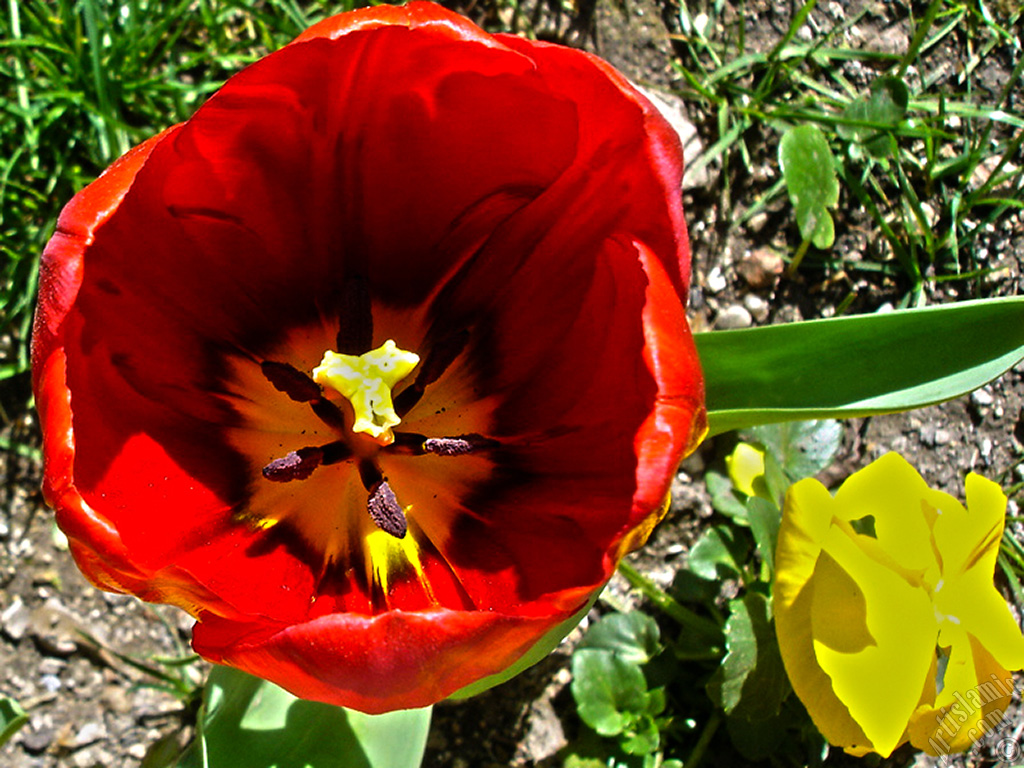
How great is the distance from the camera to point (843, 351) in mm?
1389

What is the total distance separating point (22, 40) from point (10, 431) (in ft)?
2.52

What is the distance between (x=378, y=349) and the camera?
1459 millimetres

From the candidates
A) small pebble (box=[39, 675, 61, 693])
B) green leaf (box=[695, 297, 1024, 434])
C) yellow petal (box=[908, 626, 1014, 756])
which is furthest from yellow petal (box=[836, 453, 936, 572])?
small pebble (box=[39, 675, 61, 693])

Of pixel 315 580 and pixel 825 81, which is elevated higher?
pixel 825 81

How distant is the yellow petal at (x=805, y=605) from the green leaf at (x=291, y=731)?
57 centimetres

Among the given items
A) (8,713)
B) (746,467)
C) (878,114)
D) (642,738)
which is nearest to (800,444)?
(746,467)

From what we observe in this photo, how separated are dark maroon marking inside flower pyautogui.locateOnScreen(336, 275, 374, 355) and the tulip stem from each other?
0.66 m

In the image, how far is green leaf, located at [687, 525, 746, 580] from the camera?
1.93 metres

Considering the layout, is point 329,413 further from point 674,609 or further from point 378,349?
point 674,609

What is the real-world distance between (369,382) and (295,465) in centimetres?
15

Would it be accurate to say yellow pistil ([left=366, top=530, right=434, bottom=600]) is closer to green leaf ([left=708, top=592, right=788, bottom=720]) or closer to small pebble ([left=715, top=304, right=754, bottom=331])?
green leaf ([left=708, top=592, right=788, bottom=720])

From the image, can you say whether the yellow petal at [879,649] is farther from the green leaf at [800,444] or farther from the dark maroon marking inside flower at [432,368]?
the dark maroon marking inside flower at [432,368]

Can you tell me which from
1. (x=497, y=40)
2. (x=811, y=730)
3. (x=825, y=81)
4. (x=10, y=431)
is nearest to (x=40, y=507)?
(x=10, y=431)

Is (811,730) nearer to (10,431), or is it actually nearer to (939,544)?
(939,544)
